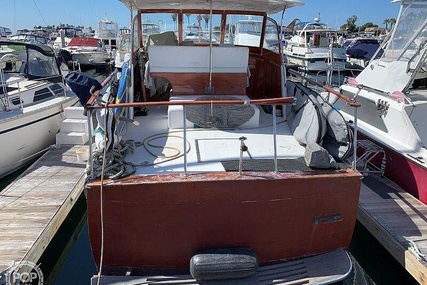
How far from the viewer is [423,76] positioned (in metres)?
7.24

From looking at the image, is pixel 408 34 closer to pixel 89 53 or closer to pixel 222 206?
pixel 222 206

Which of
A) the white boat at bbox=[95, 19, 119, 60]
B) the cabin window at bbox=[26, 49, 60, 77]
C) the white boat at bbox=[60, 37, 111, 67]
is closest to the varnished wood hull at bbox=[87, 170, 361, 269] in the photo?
the cabin window at bbox=[26, 49, 60, 77]

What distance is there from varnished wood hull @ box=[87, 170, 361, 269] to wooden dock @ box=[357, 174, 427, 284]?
112 centimetres

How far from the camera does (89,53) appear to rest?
23.7 metres

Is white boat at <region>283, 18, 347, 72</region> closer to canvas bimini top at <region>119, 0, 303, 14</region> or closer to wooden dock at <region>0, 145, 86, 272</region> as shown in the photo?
canvas bimini top at <region>119, 0, 303, 14</region>

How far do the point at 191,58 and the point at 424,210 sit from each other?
13.3 feet

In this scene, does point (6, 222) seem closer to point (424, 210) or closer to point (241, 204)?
point (241, 204)

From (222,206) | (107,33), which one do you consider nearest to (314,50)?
(107,33)

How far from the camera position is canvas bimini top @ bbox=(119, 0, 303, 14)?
562cm

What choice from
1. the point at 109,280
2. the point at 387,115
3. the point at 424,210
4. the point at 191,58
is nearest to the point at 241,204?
the point at 109,280

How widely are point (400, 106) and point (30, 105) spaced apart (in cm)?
747

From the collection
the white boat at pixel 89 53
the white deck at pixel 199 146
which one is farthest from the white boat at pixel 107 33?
the white deck at pixel 199 146

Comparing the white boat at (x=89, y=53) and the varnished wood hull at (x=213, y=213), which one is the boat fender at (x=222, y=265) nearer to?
the varnished wood hull at (x=213, y=213)

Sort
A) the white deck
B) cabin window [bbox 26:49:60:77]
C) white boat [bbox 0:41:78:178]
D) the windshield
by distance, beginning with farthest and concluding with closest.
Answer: cabin window [bbox 26:49:60:77]
white boat [bbox 0:41:78:178]
the windshield
the white deck
